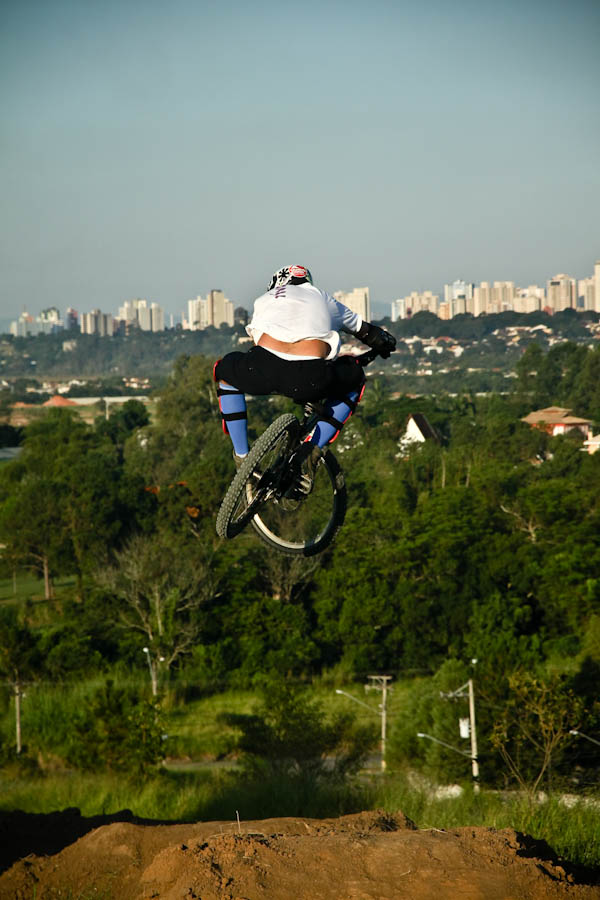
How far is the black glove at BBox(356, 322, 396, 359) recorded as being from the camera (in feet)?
23.2

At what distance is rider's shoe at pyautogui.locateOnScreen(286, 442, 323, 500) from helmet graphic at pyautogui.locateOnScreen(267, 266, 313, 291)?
3.96 ft

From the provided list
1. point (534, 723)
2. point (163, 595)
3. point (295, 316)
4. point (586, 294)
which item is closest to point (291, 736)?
point (534, 723)

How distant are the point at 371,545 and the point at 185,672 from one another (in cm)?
1244

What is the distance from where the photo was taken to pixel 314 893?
6.53 metres

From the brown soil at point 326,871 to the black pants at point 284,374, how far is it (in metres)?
3.49

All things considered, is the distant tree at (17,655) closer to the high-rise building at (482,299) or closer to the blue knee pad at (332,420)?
the blue knee pad at (332,420)

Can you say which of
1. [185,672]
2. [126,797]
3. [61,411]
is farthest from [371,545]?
[61,411]

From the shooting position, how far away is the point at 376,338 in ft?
23.5

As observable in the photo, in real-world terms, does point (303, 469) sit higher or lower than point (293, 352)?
lower

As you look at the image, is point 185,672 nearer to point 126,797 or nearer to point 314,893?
point 126,797

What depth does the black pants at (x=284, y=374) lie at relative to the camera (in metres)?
6.40

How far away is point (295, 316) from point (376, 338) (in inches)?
40.6

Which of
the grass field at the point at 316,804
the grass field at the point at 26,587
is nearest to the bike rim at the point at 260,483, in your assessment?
the grass field at the point at 316,804

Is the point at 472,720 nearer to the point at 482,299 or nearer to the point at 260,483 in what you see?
the point at 260,483
